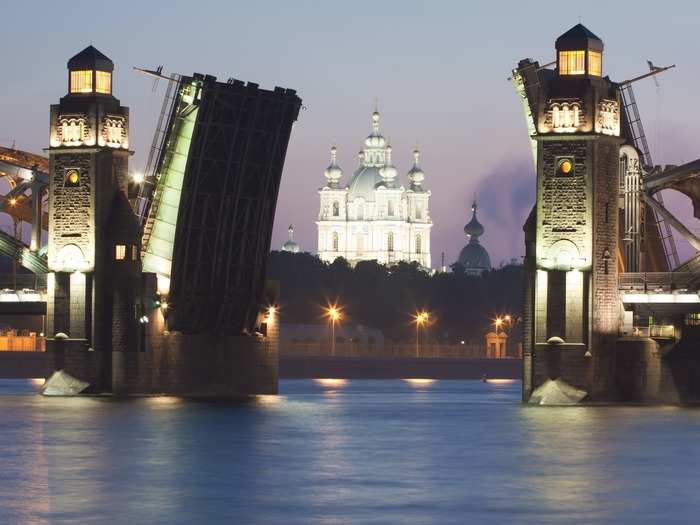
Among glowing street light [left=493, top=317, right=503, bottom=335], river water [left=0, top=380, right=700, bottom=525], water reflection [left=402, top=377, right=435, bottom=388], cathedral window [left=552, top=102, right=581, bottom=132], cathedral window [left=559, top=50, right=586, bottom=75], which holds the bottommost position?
river water [left=0, top=380, right=700, bottom=525]

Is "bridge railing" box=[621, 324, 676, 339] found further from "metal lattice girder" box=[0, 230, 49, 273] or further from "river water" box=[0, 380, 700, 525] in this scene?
"metal lattice girder" box=[0, 230, 49, 273]

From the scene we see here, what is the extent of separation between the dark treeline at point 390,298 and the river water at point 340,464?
308 feet

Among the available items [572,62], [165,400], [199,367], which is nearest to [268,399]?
[199,367]

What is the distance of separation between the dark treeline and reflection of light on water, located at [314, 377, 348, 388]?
28.3 metres

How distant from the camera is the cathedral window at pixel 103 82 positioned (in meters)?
84.0

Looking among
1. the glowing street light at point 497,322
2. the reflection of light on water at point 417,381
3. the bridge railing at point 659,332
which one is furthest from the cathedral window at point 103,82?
the glowing street light at point 497,322

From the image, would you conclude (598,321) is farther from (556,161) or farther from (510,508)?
(510,508)

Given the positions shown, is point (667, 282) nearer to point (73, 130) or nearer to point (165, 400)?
point (165, 400)

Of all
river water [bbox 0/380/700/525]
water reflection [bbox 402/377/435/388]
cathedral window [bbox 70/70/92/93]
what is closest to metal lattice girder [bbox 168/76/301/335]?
river water [bbox 0/380/700/525]

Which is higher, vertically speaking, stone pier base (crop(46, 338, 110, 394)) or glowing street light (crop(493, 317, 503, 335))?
glowing street light (crop(493, 317, 503, 335))

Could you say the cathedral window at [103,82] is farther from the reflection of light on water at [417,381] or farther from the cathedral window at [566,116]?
the reflection of light on water at [417,381]

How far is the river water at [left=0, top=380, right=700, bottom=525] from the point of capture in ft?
130

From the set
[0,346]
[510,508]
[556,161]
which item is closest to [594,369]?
[556,161]

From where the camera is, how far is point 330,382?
135500 millimetres
